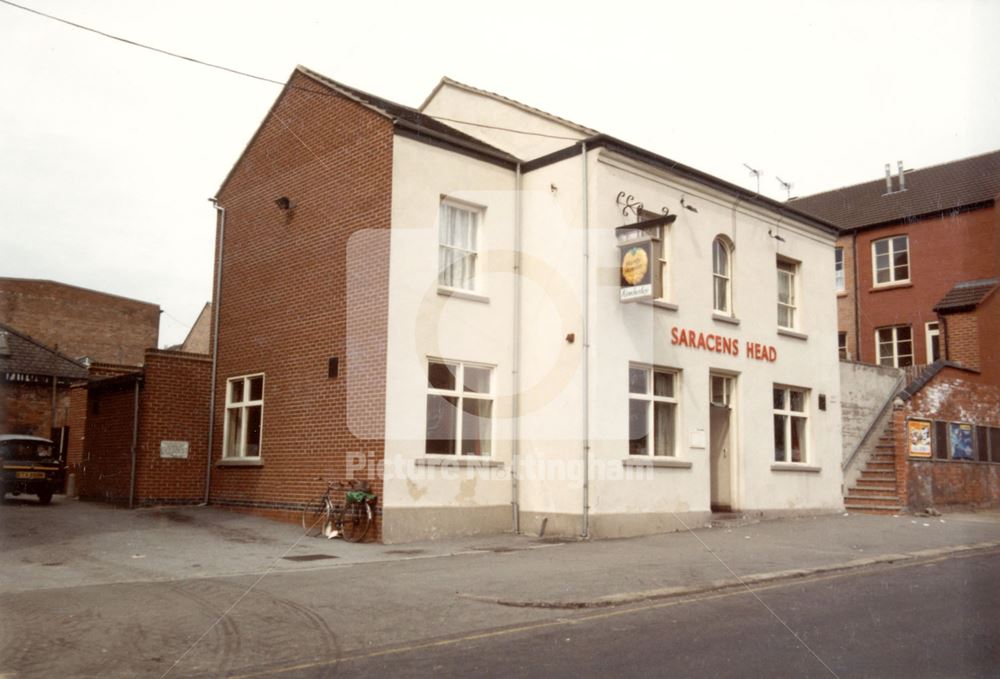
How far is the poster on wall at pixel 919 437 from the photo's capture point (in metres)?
21.1

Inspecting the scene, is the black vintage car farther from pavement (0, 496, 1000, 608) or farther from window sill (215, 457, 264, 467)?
window sill (215, 457, 264, 467)

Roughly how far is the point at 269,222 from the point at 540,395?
7.19m

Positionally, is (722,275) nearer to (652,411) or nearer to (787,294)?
(787,294)

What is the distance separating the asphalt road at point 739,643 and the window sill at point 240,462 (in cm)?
1045

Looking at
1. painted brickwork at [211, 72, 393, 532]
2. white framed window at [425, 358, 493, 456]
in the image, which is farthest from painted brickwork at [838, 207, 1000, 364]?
painted brickwork at [211, 72, 393, 532]

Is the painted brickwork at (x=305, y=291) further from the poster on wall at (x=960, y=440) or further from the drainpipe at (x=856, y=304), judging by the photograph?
the drainpipe at (x=856, y=304)

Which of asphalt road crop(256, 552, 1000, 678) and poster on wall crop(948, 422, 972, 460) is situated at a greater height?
poster on wall crop(948, 422, 972, 460)

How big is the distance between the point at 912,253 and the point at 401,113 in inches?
866

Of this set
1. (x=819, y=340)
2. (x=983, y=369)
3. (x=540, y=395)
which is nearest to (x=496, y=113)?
(x=540, y=395)

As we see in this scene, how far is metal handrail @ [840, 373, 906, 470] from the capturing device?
71.8 feet

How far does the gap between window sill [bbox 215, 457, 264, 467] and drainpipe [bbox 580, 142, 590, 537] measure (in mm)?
6577

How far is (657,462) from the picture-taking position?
53.3ft

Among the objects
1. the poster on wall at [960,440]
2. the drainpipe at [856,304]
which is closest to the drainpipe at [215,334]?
the poster on wall at [960,440]

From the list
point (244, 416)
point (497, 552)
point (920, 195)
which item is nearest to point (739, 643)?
point (497, 552)
